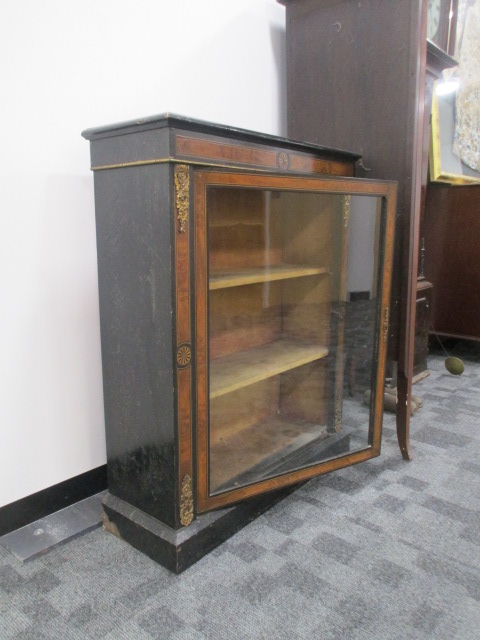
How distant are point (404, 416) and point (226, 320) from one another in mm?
615

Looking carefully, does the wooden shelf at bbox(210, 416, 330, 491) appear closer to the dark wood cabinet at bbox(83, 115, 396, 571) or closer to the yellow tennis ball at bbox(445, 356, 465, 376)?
the dark wood cabinet at bbox(83, 115, 396, 571)

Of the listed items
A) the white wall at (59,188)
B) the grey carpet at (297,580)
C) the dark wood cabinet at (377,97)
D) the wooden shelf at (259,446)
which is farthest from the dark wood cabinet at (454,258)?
the white wall at (59,188)

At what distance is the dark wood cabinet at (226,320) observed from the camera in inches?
33.3

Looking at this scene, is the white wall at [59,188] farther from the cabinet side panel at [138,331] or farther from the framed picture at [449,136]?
the framed picture at [449,136]

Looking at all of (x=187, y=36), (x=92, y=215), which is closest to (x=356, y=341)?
(x=92, y=215)

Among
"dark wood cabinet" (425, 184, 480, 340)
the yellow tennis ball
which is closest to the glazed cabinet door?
the yellow tennis ball

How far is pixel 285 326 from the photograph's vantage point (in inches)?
46.2

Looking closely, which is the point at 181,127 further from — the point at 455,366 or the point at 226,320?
the point at 455,366

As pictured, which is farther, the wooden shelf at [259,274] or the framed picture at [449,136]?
the framed picture at [449,136]

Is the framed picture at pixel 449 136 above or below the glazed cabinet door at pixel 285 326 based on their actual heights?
above

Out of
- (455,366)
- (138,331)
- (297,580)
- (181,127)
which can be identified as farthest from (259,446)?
(455,366)

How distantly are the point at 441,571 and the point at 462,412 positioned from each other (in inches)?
33.5

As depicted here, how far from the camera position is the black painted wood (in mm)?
1025

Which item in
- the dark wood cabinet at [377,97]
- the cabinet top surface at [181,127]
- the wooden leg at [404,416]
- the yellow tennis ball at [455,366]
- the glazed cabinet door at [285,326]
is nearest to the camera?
the cabinet top surface at [181,127]
